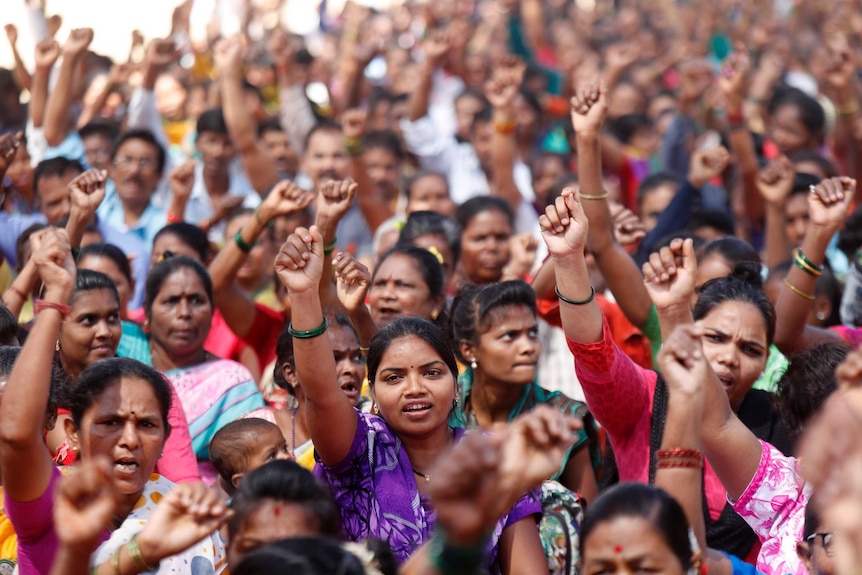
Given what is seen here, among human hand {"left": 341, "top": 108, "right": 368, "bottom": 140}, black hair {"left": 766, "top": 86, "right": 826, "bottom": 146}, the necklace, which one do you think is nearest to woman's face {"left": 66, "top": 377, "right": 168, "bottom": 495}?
the necklace

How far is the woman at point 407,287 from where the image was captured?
486cm

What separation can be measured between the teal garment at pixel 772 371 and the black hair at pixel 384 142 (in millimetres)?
3688

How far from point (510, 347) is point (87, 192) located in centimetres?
189

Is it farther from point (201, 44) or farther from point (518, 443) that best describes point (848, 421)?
point (201, 44)

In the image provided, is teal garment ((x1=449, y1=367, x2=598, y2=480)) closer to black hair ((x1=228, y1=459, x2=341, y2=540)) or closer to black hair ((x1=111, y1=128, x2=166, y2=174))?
black hair ((x1=228, y1=459, x2=341, y2=540))

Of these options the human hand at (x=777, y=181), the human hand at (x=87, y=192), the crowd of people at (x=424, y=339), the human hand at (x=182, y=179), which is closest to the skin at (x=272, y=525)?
the crowd of people at (x=424, y=339)

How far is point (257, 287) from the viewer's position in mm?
6348

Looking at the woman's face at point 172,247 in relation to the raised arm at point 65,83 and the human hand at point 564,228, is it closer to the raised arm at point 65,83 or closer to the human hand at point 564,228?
the raised arm at point 65,83

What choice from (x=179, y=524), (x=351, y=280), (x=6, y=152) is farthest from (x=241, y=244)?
(x=179, y=524)

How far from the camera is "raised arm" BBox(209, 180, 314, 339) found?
5.09 meters

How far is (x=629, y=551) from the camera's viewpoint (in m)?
2.71

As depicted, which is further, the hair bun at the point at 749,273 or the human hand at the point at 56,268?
the hair bun at the point at 749,273

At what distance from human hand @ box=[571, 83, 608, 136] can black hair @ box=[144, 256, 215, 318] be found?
168cm

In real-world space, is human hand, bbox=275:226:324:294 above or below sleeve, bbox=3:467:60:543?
above
